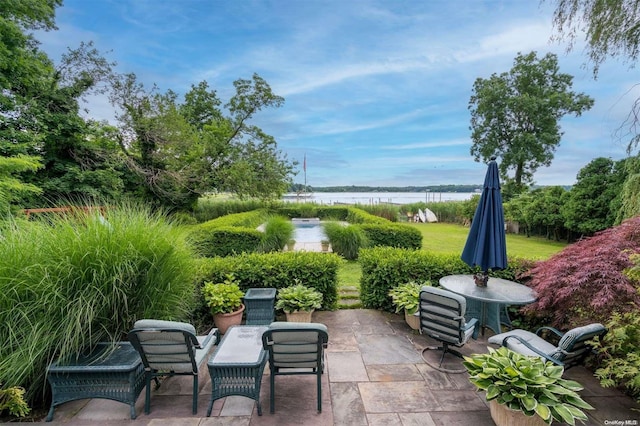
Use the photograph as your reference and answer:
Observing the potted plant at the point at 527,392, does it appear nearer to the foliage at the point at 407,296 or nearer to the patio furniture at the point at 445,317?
the patio furniture at the point at 445,317

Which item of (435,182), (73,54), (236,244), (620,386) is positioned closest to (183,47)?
(73,54)

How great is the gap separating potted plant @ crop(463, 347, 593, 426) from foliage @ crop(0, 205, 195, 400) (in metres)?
3.01

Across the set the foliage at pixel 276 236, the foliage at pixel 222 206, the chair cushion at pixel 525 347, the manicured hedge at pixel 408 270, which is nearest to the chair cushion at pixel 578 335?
the chair cushion at pixel 525 347

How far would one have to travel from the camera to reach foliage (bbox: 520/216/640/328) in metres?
2.65

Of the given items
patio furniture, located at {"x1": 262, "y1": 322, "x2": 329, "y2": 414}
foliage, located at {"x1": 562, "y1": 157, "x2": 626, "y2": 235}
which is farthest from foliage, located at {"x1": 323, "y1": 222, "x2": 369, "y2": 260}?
foliage, located at {"x1": 562, "y1": 157, "x2": 626, "y2": 235}

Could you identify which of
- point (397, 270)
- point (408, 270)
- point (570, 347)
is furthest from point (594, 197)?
point (570, 347)

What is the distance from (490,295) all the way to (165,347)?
3.38 meters

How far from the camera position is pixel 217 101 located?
19.6 m

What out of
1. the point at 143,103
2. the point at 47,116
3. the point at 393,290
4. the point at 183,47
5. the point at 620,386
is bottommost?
the point at 620,386

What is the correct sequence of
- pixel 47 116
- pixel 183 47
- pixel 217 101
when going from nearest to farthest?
1. pixel 183 47
2. pixel 47 116
3. pixel 217 101

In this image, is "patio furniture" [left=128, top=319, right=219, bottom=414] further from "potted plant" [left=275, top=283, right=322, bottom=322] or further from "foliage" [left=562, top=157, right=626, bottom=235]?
"foliage" [left=562, top=157, right=626, bottom=235]

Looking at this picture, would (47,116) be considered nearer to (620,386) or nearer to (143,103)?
(143,103)

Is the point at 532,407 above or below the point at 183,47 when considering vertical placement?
below

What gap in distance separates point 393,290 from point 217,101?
1980 centimetres
